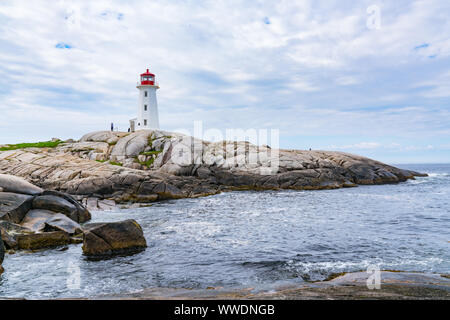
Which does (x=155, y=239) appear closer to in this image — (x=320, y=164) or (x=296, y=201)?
(x=296, y=201)

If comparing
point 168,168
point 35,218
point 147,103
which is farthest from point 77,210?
point 147,103

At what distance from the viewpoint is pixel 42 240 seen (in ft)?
53.9

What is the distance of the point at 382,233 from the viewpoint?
19.2 meters

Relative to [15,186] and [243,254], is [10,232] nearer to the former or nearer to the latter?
[15,186]

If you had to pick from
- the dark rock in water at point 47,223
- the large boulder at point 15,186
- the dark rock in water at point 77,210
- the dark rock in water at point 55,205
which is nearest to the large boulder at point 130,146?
the dark rock in water at point 77,210

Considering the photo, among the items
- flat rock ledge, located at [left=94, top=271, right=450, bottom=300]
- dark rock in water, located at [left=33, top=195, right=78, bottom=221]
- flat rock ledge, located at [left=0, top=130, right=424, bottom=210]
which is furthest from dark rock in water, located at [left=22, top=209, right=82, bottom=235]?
flat rock ledge, located at [left=94, top=271, right=450, bottom=300]

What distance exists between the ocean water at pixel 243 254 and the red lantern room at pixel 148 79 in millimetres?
44161

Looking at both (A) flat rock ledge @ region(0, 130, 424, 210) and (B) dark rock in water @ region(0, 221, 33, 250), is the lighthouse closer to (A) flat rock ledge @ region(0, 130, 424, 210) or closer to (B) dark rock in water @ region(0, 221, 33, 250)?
(A) flat rock ledge @ region(0, 130, 424, 210)

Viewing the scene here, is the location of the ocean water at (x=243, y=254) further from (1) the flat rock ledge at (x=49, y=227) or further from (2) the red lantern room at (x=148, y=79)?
(2) the red lantern room at (x=148, y=79)

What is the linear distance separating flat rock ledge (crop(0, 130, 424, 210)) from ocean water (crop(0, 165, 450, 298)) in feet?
36.1

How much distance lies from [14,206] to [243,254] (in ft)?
48.5

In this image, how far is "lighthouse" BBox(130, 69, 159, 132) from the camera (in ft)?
217
